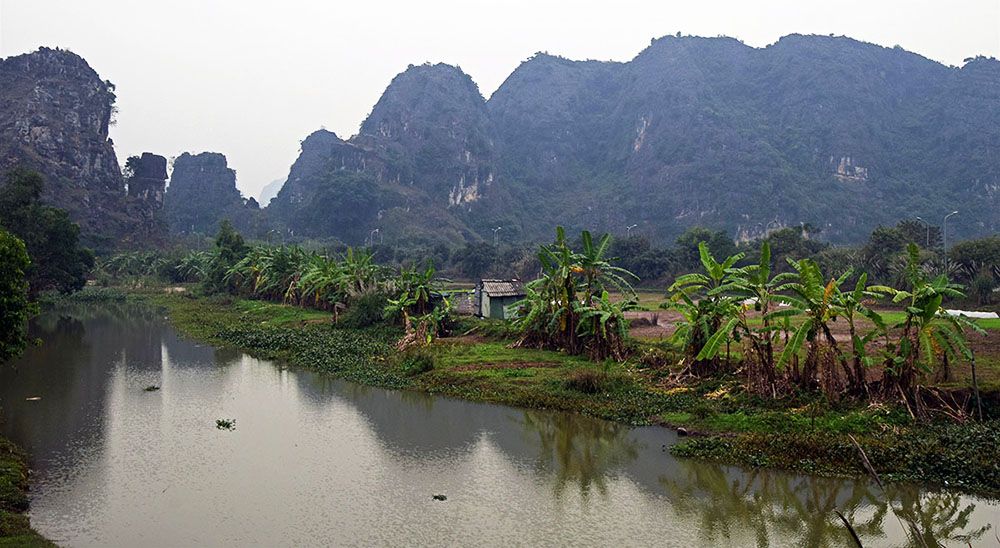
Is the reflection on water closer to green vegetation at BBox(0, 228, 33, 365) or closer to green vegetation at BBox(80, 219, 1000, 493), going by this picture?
green vegetation at BBox(80, 219, 1000, 493)

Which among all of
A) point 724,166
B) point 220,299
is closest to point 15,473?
point 220,299

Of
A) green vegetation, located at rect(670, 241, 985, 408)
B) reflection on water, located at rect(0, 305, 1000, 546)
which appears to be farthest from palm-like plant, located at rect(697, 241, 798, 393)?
reflection on water, located at rect(0, 305, 1000, 546)

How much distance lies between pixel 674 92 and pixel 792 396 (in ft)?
542

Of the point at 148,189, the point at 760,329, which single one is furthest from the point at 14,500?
the point at 148,189

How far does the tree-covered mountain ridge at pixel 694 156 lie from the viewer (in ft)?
431

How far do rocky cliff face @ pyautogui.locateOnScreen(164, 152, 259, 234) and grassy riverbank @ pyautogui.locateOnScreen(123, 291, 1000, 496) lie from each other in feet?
365

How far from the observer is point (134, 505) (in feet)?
40.8

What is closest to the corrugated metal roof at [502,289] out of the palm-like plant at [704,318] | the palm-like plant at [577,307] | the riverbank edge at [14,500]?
the palm-like plant at [577,307]

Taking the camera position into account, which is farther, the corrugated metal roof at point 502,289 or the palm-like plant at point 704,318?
the corrugated metal roof at point 502,289

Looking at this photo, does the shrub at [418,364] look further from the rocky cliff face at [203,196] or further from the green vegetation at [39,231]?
the rocky cliff face at [203,196]

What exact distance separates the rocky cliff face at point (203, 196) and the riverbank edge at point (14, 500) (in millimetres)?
124873

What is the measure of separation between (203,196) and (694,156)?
97.9m

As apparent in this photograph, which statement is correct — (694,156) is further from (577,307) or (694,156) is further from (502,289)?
(577,307)

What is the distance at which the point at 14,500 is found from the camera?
12.0m
